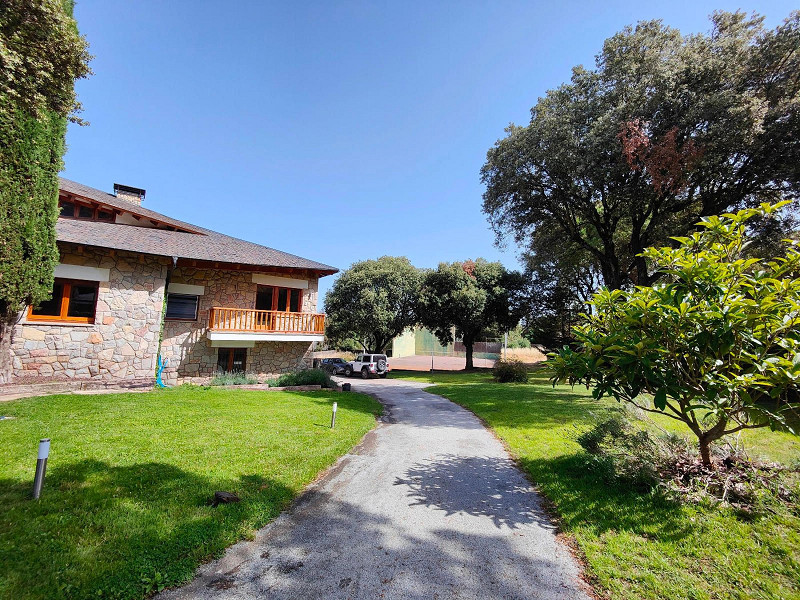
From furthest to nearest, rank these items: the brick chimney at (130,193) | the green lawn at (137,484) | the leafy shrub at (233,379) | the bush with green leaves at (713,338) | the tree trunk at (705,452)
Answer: the brick chimney at (130,193) → the leafy shrub at (233,379) → the tree trunk at (705,452) → the bush with green leaves at (713,338) → the green lawn at (137,484)

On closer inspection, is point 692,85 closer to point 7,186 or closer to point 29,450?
point 29,450

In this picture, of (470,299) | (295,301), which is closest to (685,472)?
(295,301)

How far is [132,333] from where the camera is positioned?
40.1 feet

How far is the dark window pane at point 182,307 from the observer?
1384 centimetres

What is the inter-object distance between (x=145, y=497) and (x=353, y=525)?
7.82 ft

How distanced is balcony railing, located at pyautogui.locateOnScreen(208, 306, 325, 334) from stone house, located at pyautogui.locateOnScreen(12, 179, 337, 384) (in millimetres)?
42

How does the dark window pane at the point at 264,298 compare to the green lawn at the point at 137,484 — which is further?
the dark window pane at the point at 264,298

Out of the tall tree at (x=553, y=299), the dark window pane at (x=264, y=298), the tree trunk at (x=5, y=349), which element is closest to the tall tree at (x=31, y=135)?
the tree trunk at (x=5, y=349)

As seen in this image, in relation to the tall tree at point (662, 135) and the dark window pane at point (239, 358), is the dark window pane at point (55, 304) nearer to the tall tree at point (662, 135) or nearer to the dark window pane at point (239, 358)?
the dark window pane at point (239, 358)

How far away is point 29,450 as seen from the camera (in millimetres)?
5211

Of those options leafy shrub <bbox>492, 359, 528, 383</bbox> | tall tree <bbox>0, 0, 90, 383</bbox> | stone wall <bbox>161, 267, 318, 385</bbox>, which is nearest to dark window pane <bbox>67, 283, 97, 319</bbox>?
tall tree <bbox>0, 0, 90, 383</bbox>

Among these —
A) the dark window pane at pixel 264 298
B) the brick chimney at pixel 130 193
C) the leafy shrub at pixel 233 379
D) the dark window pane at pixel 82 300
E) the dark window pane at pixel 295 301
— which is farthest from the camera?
the brick chimney at pixel 130 193

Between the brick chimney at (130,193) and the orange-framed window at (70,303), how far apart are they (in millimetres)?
9156

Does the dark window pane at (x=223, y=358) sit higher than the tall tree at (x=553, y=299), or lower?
lower
